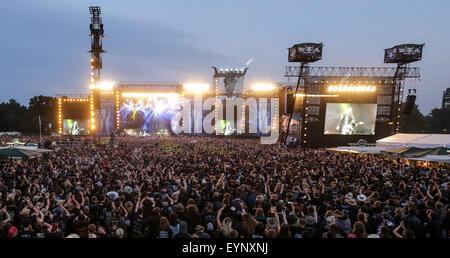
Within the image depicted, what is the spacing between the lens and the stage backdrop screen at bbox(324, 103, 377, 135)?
30.4 m

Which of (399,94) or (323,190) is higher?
(399,94)

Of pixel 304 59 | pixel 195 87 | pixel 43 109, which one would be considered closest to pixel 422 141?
pixel 304 59

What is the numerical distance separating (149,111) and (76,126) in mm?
12653

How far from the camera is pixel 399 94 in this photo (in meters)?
29.9

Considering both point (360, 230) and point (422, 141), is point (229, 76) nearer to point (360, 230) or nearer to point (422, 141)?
point (422, 141)

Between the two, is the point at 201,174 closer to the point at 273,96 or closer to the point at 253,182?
the point at 253,182

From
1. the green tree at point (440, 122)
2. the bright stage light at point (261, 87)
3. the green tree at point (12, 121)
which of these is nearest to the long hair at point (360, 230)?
the bright stage light at point (261, 87)

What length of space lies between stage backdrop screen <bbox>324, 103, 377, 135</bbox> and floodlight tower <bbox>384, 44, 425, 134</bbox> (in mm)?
2014

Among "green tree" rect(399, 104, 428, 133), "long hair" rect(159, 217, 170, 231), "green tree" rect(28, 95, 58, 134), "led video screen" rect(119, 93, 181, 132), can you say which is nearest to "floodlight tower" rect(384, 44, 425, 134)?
"led video screen" rect(119, 93, 181, 132)

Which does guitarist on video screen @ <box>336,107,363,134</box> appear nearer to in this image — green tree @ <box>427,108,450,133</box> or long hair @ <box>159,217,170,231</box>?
long hair @ <box>159,217,170,231</box>

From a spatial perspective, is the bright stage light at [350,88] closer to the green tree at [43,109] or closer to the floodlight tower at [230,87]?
the floodlight tower at [230,87]

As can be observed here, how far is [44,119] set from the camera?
205ft
